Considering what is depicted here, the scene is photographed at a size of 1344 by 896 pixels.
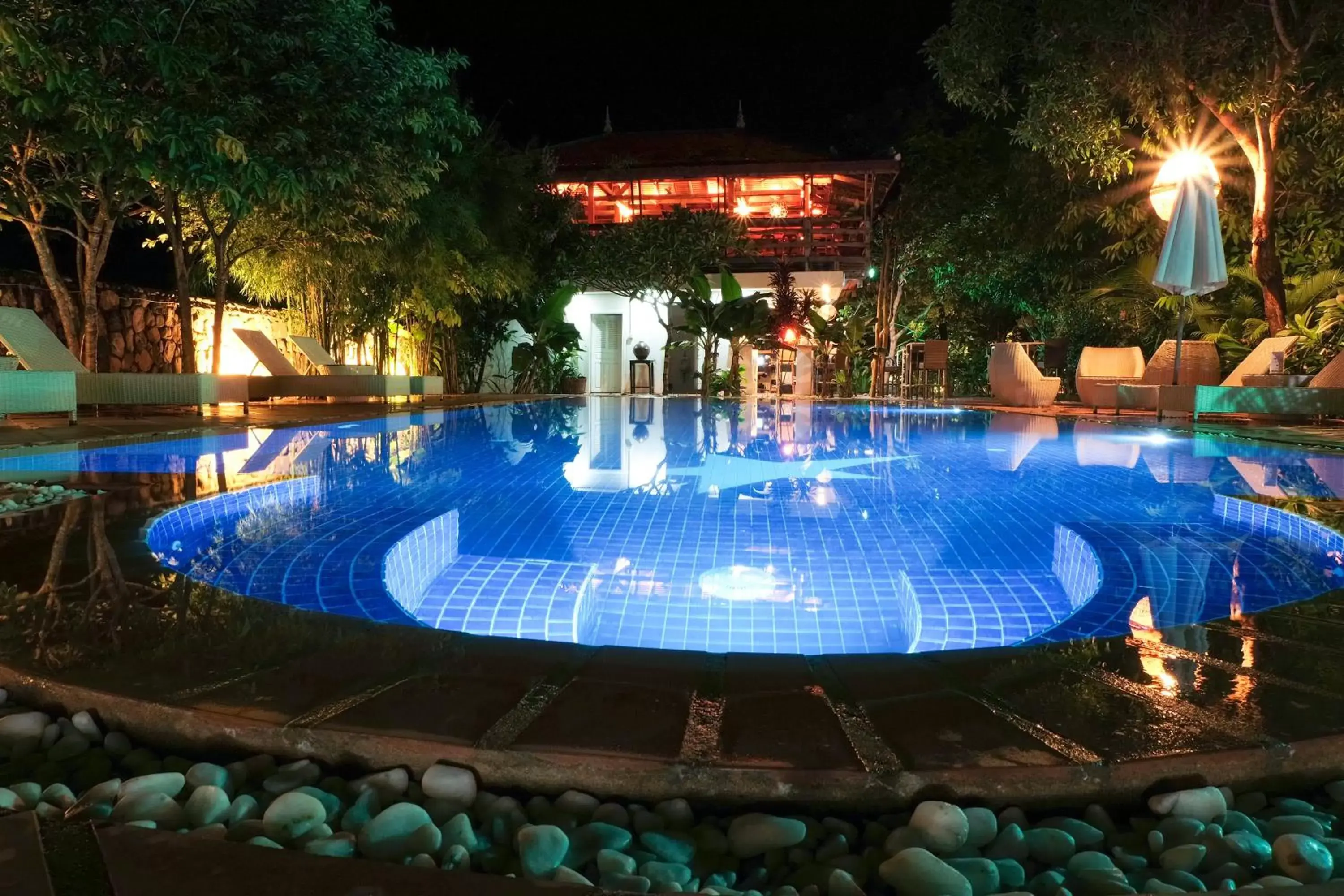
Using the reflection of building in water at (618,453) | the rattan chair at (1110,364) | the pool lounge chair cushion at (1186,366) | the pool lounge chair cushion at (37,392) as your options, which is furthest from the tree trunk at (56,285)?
the rattan chair at (1110,364)

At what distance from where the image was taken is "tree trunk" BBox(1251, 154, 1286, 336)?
9.75m

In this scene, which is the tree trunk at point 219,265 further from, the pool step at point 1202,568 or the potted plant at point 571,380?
the potted plant at point 571,380

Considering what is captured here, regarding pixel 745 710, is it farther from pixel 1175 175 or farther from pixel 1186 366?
pixel 1186 366

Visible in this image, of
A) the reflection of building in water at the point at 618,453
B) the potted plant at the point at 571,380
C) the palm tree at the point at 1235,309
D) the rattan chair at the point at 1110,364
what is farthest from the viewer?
the potted plant at the point at 571,380

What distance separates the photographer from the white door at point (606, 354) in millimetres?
21234

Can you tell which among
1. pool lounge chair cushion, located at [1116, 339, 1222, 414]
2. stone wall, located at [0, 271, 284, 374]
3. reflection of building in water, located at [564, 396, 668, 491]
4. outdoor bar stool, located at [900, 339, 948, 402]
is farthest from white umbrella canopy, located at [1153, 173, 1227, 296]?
stone wall, located at [0, 271, 284, 374]

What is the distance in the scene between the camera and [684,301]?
18.2 m

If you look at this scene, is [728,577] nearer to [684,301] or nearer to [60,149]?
[60,149]

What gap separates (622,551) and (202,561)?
164 centimetres

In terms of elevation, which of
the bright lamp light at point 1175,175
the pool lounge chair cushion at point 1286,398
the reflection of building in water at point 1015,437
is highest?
the bright lamp light at point 1175,175

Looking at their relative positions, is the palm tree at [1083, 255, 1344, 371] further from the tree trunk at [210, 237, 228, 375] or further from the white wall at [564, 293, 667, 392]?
the tree trunk at [210, 237, 228, 375]

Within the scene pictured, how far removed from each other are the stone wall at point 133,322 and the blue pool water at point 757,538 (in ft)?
17.8

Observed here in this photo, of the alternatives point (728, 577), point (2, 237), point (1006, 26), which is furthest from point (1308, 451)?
point (2, 237)

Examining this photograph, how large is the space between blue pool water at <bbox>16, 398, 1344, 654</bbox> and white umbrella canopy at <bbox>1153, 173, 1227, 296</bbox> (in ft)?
7.91
